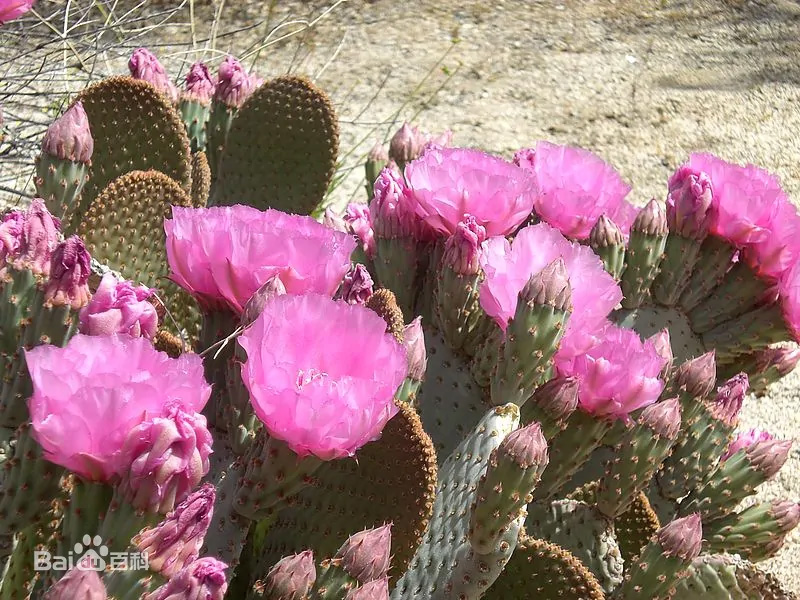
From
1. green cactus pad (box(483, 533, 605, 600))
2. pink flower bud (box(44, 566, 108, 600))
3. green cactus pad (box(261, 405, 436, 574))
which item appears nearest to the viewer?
pink flower bud (box(44, 566, 108, 600))

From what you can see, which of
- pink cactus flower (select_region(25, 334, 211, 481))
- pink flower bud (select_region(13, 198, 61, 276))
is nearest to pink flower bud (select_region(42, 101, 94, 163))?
pink flower bud (select_region(13, 198, 61, 276))

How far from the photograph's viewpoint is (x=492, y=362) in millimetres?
1203

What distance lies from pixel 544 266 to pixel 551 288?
0.10 metres

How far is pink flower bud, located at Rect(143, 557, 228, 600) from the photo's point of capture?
65 cm

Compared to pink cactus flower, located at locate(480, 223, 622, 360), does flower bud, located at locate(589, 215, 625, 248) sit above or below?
below

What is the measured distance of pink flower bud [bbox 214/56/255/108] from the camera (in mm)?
1719

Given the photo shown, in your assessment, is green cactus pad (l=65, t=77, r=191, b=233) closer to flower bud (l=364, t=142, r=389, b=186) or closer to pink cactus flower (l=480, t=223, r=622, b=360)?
flower bud (l=364, t=142, r=389, b=186)

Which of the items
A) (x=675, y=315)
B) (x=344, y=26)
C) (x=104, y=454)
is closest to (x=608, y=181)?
(x=675, y=315)

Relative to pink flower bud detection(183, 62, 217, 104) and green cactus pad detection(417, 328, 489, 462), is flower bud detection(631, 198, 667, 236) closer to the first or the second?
green cactus pad detection(417, 328, 489, 462)

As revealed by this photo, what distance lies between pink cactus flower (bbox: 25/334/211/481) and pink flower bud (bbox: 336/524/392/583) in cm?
23

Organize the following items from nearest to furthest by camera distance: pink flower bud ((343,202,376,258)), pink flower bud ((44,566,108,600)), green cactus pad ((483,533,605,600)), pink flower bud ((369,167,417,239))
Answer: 1. pink flower bud ((44,566,108,600))
2. green cactus pad ((483,533,605,600))
3. pink flower bud ((369,167,417,239))
4. pink flower bud ((343,202,376,258))

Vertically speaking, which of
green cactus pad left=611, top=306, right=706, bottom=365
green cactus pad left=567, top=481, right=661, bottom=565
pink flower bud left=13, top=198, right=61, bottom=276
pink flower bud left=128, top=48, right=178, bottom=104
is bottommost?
green cactus pad left=567, top=481, right=661, bottom=565

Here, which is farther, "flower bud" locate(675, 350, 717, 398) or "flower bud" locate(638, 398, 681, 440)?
"flower bud" locate(675, 350, 717, 398)

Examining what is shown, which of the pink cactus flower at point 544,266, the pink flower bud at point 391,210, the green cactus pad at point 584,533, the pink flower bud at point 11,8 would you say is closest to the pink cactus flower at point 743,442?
the green cactus pad at point 584,533
